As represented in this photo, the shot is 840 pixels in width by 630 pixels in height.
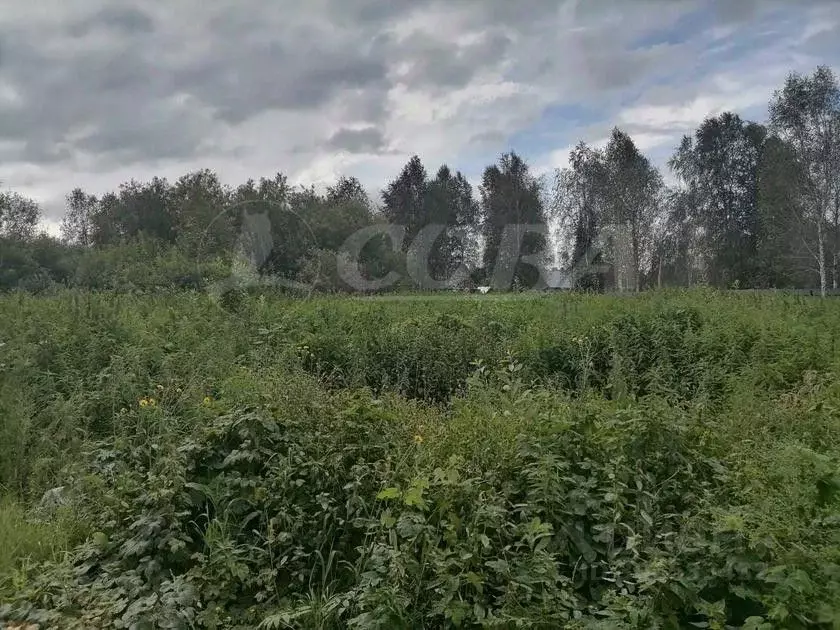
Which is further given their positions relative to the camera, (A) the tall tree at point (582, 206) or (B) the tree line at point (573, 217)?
(A) the tall tree at point (582, 206)

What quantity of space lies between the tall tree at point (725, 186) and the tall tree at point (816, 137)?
7.96 m

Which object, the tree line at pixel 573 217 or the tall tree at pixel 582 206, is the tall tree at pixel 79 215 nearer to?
the tree line at pixel 573 217

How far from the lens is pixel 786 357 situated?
595cm

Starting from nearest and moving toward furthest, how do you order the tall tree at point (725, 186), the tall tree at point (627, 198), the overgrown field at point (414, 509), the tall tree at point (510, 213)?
the overgrown field at point (414, 509)
the tall tree at point (627, 198)
the tall tree at point (725, 186)
the tall tree at point (510, 213)

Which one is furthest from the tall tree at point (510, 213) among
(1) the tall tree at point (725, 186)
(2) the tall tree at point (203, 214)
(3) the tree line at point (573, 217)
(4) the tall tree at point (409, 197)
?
(2) the tall tree at point (203, 214)

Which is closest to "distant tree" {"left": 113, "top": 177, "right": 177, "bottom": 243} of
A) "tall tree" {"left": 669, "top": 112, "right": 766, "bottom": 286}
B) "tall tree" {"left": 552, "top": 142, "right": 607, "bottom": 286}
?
"tall tree" {"left": 552, "top": 142, "right": 607, "bottom": 286}

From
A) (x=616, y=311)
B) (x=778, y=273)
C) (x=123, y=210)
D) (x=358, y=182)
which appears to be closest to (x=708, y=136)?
(x=778, y=273)

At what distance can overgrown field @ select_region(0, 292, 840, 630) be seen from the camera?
2.27 m

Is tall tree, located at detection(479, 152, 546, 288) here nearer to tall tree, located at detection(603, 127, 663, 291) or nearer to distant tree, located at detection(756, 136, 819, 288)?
tall tree, located at detection(603, 127, 663, 291)

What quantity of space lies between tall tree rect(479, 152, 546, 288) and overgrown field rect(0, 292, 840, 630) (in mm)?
35551

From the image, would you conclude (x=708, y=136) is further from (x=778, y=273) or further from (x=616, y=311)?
(x=616, y=311)

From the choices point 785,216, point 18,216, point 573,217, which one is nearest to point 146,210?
point 18,216

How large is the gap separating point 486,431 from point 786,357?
436cm

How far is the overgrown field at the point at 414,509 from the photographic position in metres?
2.27
